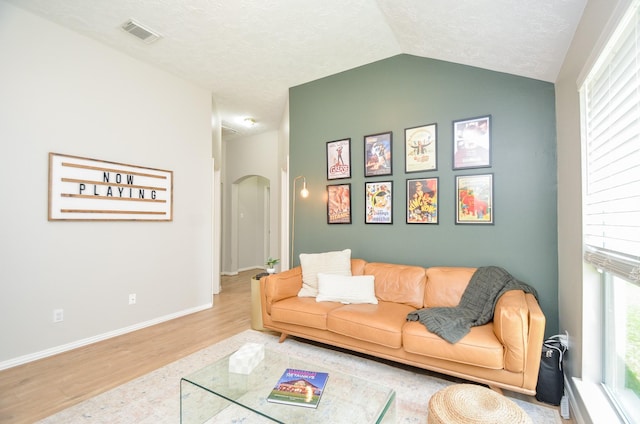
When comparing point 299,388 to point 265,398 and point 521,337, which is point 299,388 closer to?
point 265,398

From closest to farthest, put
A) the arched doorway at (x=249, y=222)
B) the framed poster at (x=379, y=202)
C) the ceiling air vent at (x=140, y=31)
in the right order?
1. the ceiling air vent at (x=140, y=31)
2. the framed poster at (x=379, y=202)
3. the arched doorway at (x=249, y=222)

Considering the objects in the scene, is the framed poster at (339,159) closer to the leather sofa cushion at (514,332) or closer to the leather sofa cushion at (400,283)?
the leather sofa cushion at (400,283)

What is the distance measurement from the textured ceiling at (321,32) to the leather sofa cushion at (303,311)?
2591mm

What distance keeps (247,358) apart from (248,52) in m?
3.09

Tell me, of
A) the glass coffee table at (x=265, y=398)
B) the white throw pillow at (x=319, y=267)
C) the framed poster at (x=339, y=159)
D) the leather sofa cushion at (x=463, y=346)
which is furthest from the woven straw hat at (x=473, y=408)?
the framed poster at (x=339, y=159)

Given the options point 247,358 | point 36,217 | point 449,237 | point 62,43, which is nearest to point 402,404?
point 247,358

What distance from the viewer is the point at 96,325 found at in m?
3.07

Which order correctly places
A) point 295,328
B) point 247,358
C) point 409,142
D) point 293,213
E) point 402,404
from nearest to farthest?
point 247,358 < point 402,404 < point 295,328 < point 409,142 < point 293,213

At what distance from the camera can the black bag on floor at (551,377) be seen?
1.96 metres

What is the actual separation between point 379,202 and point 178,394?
2.59m

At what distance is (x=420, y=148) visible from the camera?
125 inches

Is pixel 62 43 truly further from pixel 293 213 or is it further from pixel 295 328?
pixel 295 328

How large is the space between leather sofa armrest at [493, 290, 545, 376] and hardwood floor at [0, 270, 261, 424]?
2593 mm

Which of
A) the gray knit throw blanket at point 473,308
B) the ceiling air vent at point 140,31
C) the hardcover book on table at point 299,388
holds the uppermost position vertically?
the ceiling air vent at point 140,31
